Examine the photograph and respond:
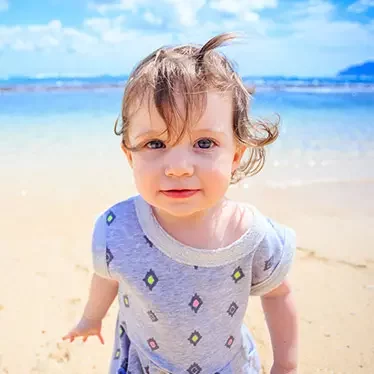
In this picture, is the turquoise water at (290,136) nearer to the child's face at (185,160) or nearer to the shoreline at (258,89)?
the child's face at (185,160)

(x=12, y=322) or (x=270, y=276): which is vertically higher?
(x=270, y=276)

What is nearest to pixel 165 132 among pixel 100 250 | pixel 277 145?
pixel 100 250

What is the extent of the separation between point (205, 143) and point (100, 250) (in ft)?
1.36

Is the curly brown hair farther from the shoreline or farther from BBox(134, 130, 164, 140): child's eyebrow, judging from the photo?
the shoreline

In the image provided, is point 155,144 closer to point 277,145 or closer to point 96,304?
point 96,304

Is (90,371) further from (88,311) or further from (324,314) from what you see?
(324,314)

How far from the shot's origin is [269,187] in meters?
4.53

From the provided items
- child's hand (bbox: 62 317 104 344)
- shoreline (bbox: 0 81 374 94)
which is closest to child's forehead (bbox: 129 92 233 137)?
child's hand (bbox: 62 317 104 344)

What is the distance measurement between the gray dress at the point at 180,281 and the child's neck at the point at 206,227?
0.03m

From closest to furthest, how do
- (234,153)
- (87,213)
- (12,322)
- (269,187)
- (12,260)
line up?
(234,153), (12,322), (12,260), (87,213), (269,187)

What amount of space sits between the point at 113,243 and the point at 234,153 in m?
0.41

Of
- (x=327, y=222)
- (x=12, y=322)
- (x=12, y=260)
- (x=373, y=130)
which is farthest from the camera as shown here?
(x=373, y=130)

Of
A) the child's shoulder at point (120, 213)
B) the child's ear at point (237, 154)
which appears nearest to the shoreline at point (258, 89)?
the child's shoulder at point (120, 213)

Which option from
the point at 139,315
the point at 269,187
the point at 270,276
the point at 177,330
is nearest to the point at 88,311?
the point at 139,315
